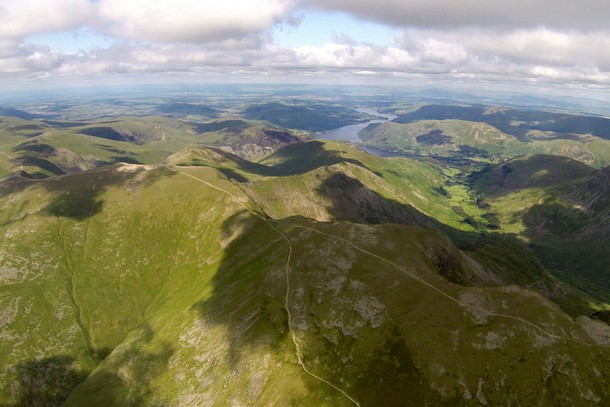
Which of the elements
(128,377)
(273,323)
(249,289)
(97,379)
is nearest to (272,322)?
(273,323)

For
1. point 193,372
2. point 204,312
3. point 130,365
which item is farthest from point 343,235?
point 130,365

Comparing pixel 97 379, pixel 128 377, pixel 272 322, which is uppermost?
pixel 272 322

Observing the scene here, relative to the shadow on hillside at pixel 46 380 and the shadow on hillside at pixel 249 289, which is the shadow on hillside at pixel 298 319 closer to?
the shadow on hillside at pixel 249 289

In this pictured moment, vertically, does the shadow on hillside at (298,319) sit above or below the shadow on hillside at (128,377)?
above

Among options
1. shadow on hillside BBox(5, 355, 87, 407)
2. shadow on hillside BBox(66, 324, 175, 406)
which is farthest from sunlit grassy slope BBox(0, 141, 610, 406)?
shadow on hillside BBox(66, 324, 175, 406)

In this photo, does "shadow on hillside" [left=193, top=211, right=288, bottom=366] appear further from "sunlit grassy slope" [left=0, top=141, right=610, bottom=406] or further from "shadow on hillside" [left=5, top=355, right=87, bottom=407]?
"shadow on hillside" [left=5, top=355, right=87, bottom=407]

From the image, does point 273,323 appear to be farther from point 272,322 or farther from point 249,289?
point 249,289

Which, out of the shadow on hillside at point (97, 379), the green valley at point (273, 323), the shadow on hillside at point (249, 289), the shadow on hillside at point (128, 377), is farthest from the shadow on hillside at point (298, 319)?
the shadow on hillside at point (97, 379)

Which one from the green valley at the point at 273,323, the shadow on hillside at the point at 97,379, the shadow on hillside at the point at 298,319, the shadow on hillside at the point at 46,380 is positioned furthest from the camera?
the shadow on hillside at the point at 46,380
